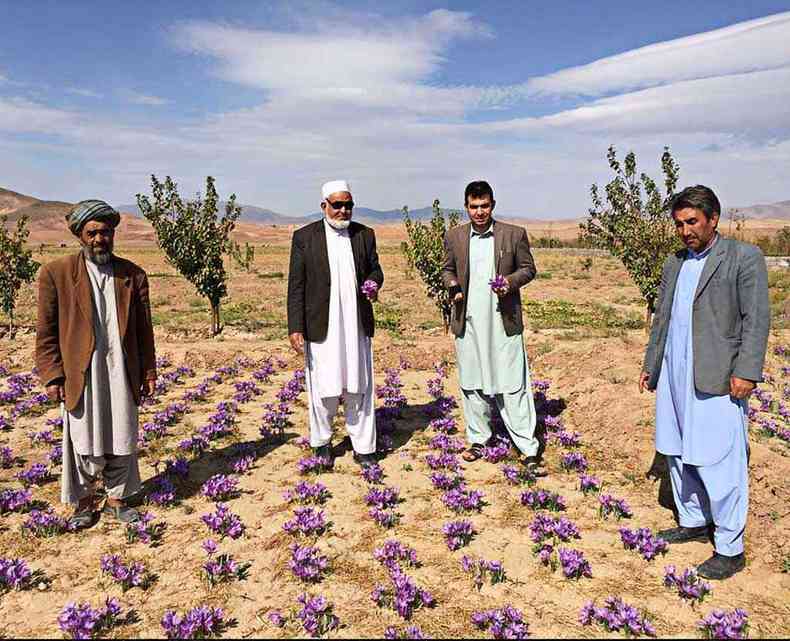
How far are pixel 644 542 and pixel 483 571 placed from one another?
4.37ft

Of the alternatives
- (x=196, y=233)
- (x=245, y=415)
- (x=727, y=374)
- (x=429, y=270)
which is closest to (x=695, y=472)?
(x=727, y=374)

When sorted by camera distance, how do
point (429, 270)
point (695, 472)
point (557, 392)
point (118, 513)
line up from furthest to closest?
point (429, 270), point (557, 392), point (118, 513), point (695, 472)

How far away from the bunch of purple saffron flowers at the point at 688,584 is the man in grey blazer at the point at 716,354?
0.18 meters

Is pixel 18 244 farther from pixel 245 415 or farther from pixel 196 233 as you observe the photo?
pixel 245 415

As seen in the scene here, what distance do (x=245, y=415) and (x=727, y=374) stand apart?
248 inches

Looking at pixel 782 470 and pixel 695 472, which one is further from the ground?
pixel 695 472

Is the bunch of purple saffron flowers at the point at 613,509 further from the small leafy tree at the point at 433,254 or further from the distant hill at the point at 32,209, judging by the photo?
the distant hill at the point at 32,209

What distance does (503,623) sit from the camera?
3826 millimetres

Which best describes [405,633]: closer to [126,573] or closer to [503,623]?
[503,623]

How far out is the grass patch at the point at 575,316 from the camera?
1512cm

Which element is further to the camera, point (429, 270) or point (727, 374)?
point (429, 270)

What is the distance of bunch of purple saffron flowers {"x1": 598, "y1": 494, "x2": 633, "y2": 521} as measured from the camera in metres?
5.34

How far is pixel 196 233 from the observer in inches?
571

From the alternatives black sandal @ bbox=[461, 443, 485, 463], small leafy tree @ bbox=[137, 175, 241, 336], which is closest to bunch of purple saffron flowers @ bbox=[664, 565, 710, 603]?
black sandal @ bbox=[461, 443, 485, 463]
